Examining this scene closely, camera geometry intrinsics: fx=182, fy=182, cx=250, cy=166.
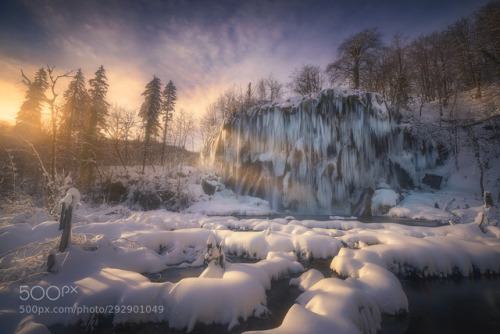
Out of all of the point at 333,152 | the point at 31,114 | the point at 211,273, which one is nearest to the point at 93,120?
the point at 31,114

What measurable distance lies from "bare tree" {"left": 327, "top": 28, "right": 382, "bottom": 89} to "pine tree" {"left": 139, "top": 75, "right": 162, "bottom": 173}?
20.4 meters

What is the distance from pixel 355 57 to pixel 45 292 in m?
24.8

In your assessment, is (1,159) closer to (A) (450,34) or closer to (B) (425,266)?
(B) (425,266)

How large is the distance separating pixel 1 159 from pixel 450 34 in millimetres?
47154

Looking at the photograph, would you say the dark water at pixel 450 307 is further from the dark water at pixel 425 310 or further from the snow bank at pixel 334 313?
the snow bank at pixel 334 313

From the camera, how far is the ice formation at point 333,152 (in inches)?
616

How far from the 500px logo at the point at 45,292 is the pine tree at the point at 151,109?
20851 millimetres

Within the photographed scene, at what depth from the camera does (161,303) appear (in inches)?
121

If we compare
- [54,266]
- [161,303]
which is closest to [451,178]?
[161,303]

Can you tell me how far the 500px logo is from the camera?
10.1 feet

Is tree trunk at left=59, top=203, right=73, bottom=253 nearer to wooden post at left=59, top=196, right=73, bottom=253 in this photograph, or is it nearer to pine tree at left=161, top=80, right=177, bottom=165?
wooden post at left=59, top=196, right=73, bottom=253

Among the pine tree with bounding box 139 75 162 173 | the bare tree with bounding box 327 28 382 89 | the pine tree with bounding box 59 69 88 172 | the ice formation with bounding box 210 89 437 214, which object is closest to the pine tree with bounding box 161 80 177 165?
the pine tree with bounding box 139 75 162 173

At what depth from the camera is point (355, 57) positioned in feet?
60.6

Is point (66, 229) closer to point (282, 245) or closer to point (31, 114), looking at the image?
point (282, 245)
